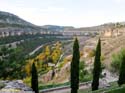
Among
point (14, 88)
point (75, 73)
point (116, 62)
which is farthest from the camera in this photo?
point (116, 62)

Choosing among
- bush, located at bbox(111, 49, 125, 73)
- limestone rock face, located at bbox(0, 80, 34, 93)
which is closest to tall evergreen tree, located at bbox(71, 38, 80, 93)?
limestone rock face, located at bbox(0, 80, 34, 93)

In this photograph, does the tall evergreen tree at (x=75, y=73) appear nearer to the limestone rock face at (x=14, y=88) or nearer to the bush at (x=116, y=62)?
the limestone rock face at (x=14, y=88)

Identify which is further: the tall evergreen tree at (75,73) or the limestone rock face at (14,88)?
the tall evergreen tree at (75,73)

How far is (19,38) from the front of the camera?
152 metres

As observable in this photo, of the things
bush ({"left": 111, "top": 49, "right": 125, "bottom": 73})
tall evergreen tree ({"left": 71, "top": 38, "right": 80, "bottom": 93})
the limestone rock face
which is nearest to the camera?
the limestone rock face

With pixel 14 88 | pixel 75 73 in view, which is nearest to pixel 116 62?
pixel 75 73

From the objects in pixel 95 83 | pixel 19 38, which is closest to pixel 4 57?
pixel 95 83

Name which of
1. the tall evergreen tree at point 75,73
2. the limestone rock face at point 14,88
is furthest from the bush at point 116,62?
the limestone rock face at point 14,88

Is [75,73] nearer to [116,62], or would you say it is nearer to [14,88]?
[14,88]

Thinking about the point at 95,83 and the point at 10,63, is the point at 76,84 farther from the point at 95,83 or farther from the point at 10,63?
the point at 10,63

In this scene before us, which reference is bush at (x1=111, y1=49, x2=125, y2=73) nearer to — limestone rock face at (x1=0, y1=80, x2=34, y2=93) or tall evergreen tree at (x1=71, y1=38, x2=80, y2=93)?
tall evergreen tree at (x1=71, y1=38, x2=80, y2=93)

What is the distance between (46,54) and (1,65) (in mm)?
69130

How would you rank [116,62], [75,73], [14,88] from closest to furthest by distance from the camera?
[14,88]
[75,73]
[116,62]

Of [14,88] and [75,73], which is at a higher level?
[75,73]
